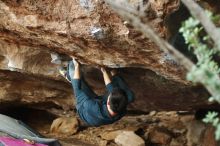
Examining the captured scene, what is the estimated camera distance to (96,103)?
19.2ft

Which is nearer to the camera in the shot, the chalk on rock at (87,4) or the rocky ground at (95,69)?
the chalk on rock at (87,4)

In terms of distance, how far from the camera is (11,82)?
8234 mm

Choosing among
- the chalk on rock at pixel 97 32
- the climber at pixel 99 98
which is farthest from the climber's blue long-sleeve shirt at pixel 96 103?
the chalk on rock at pixel 97 32

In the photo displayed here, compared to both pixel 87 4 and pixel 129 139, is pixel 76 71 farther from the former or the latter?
pixel 129 139

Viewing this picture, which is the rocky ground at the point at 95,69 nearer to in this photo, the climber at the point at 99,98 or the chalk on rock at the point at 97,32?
the chalk on rock at the point at 97,32

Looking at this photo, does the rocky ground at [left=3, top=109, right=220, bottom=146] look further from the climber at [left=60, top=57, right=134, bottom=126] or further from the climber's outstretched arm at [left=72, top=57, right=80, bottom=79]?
the climber's outstretched arm at [left=72, top=57, right=80, bottom=79]

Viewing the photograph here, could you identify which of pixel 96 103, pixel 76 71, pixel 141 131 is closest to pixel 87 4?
pixel 76 71

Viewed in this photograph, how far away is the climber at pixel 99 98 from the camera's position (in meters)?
5.64

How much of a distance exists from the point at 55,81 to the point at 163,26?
3.80 m

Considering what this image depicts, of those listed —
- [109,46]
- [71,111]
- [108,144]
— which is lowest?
[108,144]

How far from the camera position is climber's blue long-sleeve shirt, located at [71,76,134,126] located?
580 cm

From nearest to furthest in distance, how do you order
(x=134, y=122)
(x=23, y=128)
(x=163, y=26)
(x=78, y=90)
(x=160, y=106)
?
(x=163, y=26)
(x=78, y=90)
(x=23, y=128)
(x=160, y=106)
(x=134, y=122)

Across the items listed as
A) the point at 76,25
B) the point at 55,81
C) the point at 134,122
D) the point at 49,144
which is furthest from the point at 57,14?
the point at 134,122

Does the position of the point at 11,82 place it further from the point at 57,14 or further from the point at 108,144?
the point at 57,14
